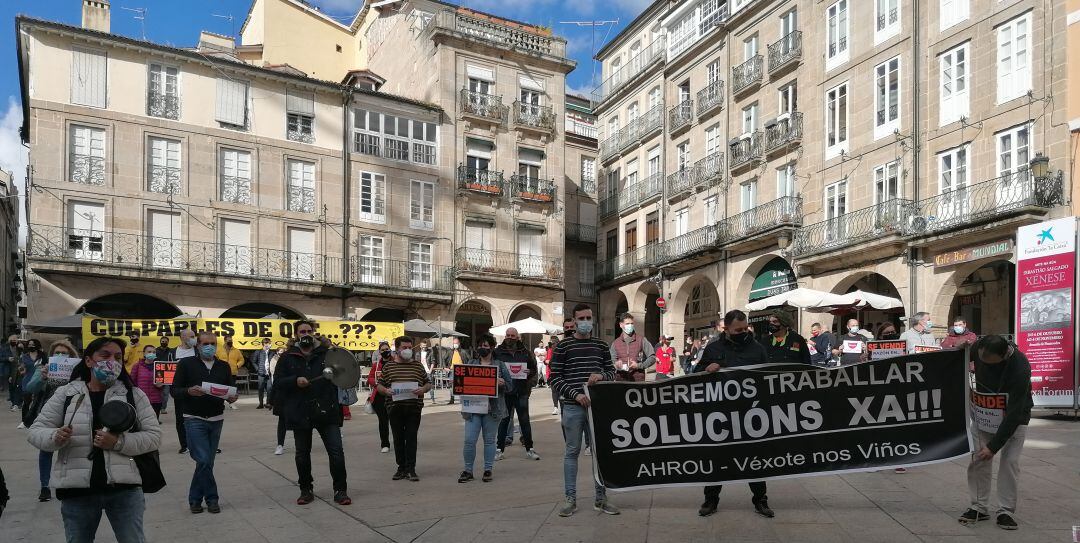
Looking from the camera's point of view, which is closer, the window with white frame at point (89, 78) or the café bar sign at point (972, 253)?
the café bar sign at point (972, 253)

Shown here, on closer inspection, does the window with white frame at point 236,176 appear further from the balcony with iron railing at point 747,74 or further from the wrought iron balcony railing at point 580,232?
the balcony with iron railing at point 747,74

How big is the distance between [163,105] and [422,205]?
1038cm

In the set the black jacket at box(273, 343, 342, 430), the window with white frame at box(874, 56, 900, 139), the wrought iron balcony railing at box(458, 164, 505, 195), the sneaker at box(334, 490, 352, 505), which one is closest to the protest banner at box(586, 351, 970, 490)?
the sneaker at box(334, 490, 352, 505)

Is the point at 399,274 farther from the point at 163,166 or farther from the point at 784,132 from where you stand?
the point at 784,132

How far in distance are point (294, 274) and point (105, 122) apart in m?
8.33

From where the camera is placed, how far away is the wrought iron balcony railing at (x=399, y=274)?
110ft

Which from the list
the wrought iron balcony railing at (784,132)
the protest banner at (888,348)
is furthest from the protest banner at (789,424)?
the wrought iron balcony railing at (784,132)

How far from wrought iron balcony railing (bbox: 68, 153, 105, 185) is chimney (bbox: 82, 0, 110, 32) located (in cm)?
691

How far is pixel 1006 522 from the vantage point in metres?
6.91

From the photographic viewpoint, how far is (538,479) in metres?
10.1

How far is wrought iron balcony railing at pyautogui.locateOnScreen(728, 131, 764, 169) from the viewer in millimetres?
30469

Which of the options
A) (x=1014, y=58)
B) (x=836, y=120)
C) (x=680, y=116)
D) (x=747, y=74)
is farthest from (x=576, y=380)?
(x=680, y=116)

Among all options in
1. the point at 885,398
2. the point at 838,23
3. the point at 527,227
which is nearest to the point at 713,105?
the point at 838,23

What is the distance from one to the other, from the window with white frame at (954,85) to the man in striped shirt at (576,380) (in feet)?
61.9
